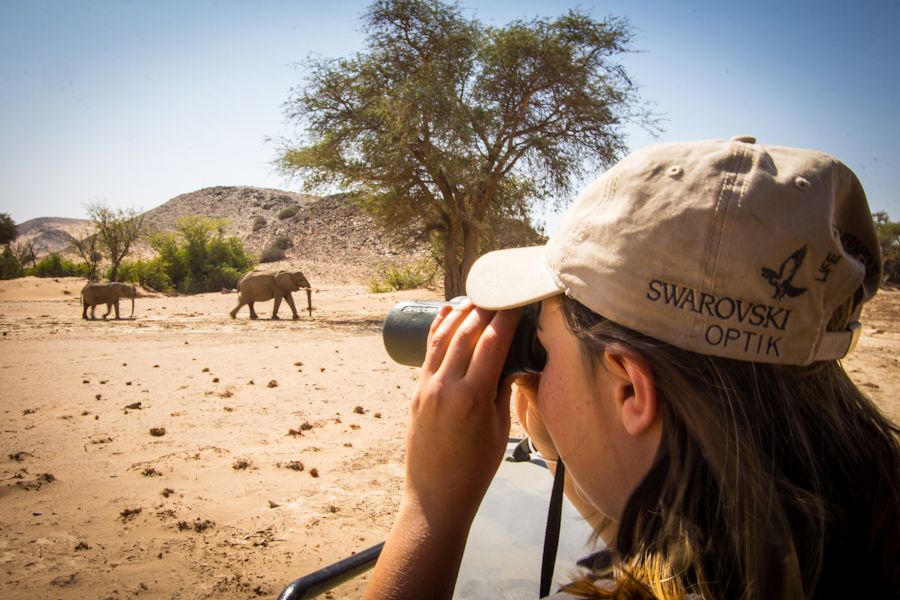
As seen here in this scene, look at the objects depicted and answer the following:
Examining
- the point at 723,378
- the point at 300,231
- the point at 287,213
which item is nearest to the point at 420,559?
the point at 723,378

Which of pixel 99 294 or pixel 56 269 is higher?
pixel 56 269

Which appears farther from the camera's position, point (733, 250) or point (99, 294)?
point (99, 294)

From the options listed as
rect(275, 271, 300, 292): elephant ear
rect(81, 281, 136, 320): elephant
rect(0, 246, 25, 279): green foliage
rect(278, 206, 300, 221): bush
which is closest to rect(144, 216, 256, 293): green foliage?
rect(0, 246, 25, 279): green foliage

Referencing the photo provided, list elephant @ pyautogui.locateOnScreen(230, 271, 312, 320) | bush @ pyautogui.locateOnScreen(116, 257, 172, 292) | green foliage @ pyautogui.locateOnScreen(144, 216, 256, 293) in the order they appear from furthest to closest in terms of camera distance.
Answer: green foliage @ pyautogui.locateOnScreen(144, 216, 256, 293) < bush @ pyautogui.locateOnScreen(116, 257, 172, 292) < elephant @ pyautogui.locateOnScreen(230, 271, 312, 320)

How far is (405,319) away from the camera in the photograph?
1549 mm

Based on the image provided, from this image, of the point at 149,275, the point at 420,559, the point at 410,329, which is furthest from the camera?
the point at 149,275

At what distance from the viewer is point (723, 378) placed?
90cm

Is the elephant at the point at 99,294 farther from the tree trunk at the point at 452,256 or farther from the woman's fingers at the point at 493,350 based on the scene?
the woman's fingers at the point at 493,350

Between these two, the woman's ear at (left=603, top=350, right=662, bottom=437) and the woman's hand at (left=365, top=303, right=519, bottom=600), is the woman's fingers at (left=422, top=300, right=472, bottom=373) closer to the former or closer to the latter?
the woman's hand at (left=365, top=303, right=519, bottom=600)

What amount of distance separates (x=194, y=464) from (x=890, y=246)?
35214 mm

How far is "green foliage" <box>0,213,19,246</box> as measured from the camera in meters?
42.2

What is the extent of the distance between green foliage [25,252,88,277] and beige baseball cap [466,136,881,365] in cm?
3656

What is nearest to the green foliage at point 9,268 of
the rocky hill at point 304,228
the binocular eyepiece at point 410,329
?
the rocky hill at point 304,228

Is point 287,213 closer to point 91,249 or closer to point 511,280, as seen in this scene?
point 91,249
